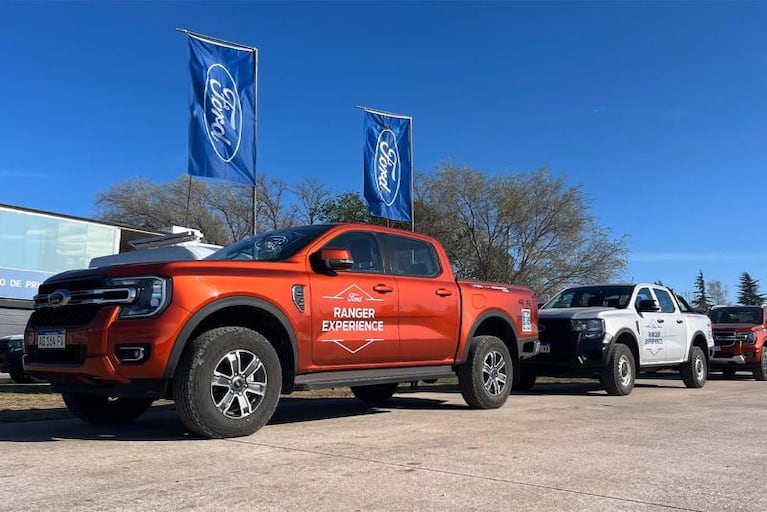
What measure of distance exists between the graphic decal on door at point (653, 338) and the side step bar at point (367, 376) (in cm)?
512

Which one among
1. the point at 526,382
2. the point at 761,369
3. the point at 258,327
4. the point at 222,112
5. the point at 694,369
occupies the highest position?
the point at 222,112

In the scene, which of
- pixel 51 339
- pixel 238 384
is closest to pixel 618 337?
pixel 238 384

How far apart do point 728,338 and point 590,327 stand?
291 inches

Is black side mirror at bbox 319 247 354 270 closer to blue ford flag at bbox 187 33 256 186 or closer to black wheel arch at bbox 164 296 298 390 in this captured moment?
black wheel arch at bbox 164 296 298 390

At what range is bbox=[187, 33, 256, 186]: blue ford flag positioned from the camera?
13094 millimetres

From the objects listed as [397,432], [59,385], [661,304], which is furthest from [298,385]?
[661,304]

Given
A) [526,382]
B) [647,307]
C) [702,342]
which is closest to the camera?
[647,307]

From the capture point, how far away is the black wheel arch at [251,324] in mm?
5117

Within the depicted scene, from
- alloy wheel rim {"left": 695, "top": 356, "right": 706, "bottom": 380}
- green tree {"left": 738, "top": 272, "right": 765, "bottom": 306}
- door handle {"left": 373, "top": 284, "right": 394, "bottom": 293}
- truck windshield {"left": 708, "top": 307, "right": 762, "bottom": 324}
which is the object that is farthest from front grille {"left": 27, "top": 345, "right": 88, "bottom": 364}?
green tree {"left": 738, "top": 272, "right": 765, "bottom": 306}

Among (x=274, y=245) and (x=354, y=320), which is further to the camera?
(x=274, y=245)

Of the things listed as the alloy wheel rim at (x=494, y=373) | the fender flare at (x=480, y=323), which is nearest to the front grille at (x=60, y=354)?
the fender flare at (x=480, y=323)

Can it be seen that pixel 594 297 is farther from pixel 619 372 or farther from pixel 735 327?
pixel 735 327

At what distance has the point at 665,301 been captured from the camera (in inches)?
484

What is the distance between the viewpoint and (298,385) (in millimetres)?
5883
